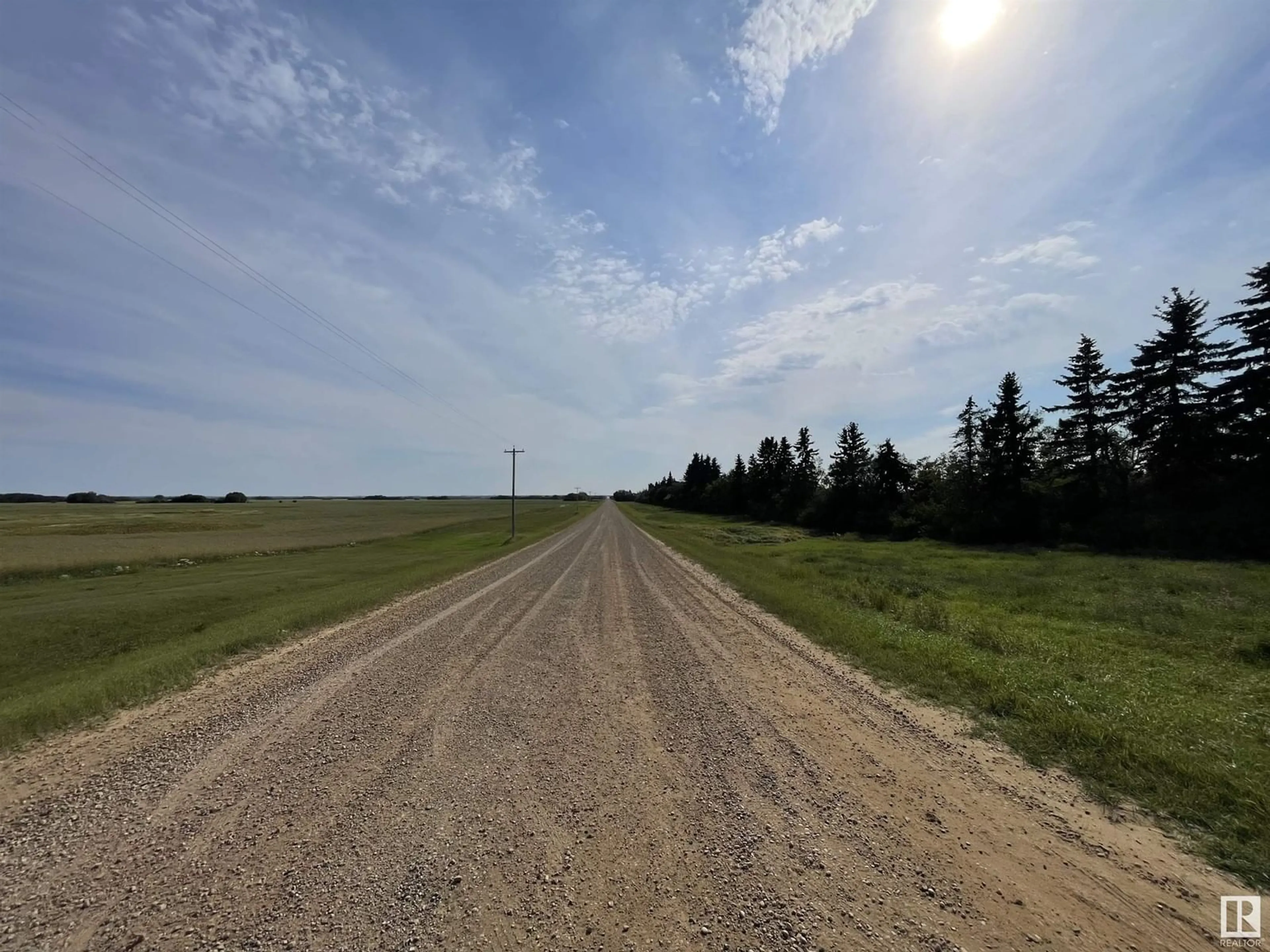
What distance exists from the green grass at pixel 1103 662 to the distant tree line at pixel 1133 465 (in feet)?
35.7

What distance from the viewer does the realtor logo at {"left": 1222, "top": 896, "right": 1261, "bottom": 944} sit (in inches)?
131

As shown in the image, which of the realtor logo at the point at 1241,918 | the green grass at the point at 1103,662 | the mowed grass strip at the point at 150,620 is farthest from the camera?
the mowed grass strip at the point at 150,620

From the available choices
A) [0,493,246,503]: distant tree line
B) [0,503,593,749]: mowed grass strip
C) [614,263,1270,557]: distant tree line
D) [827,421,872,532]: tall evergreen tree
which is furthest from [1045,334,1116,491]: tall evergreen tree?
[0,493,246,503]: distant tree line

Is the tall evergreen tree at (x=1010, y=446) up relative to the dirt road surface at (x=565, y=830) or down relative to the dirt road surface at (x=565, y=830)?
up

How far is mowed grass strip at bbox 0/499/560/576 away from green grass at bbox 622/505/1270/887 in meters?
38.9

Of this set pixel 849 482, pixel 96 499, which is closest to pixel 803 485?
pixel 849 482

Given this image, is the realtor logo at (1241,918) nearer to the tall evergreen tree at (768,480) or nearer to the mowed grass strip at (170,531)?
the mowed grass strip at (170,531)

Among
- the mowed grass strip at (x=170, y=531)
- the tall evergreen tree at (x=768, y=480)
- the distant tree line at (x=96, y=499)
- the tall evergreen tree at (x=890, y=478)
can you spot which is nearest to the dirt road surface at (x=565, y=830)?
the mowed grass strip at (x=170, y=531)

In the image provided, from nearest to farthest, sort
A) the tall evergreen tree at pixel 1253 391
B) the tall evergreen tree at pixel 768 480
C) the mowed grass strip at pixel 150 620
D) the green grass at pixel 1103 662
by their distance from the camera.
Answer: the green grass at pixel 1103 662 < the mowed grass strip at pixel 150 620 < the tall evergreen tree at pixel 1253 391 < the tall evergreen tree at pixel 768 480

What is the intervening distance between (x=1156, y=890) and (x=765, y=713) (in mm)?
4015

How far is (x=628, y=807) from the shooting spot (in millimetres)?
4859

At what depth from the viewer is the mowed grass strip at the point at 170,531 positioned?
33531 mm

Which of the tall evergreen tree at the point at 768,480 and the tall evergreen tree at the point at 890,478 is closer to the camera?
the tall evergreen tree at the point at 890,478

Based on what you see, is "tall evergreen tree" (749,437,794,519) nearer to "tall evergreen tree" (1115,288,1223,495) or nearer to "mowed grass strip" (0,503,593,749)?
"tall evergreen tree" (1115,288,1223,495)
